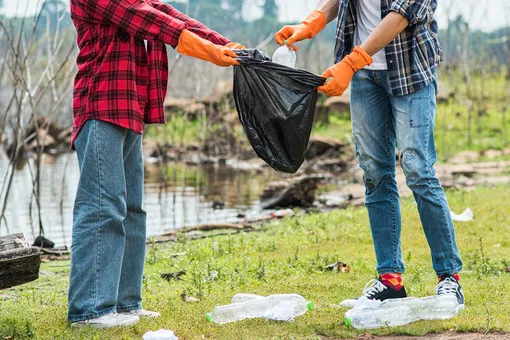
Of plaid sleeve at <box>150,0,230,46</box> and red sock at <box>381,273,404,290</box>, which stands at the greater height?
plaid sleeve at <box>150,0,230,46</box>

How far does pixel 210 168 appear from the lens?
1750cm

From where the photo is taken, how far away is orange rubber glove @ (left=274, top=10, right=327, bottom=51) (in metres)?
4.11

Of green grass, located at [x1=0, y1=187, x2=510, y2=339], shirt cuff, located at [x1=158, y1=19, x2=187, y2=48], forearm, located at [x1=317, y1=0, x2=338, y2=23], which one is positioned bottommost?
green grass, located at [x1=0, y1=187, x2=510, y2=339]

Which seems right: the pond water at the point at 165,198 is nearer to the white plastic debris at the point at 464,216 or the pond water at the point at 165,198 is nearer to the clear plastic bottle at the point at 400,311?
the white plastic debris at the point at 464,216

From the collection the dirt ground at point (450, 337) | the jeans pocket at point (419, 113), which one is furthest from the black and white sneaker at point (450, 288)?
the jeans pocket at point (419, 113)

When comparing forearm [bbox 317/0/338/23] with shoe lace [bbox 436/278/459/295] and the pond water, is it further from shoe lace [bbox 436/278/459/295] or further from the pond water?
the pond water

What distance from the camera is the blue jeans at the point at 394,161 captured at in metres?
3.74

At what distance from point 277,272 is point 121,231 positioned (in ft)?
5.73

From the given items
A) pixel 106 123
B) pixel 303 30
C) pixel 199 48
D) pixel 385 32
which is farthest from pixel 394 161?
pixel 106 123

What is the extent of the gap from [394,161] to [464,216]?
3.41m

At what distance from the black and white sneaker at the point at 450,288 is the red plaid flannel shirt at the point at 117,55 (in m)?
1.74

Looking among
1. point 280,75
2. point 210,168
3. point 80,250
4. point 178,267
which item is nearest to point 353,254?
point 178,267

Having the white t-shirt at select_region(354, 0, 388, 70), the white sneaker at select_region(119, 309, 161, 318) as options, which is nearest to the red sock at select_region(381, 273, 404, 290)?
the white t-shirt at select_region(354, 0, 388, 70)

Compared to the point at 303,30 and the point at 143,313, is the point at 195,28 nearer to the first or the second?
the point at 303,30
